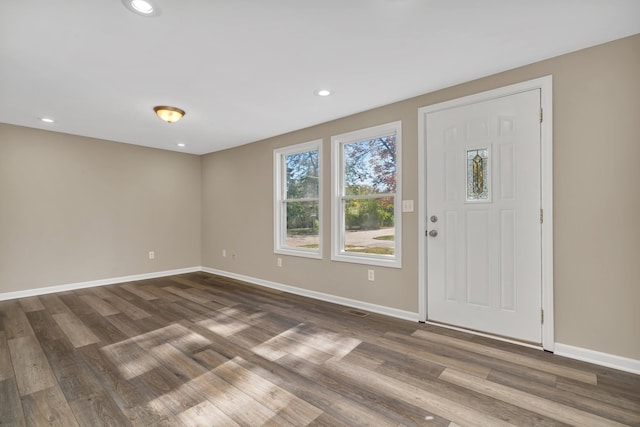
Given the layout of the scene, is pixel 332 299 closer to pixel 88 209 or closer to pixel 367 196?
pixel 367 196

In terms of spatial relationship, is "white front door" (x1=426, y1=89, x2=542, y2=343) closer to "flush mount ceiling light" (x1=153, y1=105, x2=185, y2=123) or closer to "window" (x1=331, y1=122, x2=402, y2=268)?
"window" (x1=331, y1=122, x2=402, y2=268)

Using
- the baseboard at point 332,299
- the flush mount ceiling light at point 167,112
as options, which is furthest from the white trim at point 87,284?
the flush mount ceiling light at point 167,112

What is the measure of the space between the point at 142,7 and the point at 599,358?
12.7ft

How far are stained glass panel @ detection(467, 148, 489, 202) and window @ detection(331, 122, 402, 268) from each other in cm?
71

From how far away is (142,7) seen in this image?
1783 millimetres

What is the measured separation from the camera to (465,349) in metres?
2.49

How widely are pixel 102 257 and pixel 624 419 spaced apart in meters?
6.05

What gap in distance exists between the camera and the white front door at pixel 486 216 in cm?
250

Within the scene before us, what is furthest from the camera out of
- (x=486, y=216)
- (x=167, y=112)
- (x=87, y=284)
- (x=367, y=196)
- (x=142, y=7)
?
(x=87, y=284)

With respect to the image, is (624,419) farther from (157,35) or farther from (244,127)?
(244,127)

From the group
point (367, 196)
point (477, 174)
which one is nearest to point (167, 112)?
point (367, 196)

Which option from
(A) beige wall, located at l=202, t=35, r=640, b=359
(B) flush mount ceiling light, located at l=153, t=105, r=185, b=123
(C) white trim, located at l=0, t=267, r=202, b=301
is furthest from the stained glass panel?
(C) white trim, located at l=0, t=267, r=202, b=301

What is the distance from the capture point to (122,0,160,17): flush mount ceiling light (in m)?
1.73

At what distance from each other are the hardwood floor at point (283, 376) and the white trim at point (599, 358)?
0.27 ft
